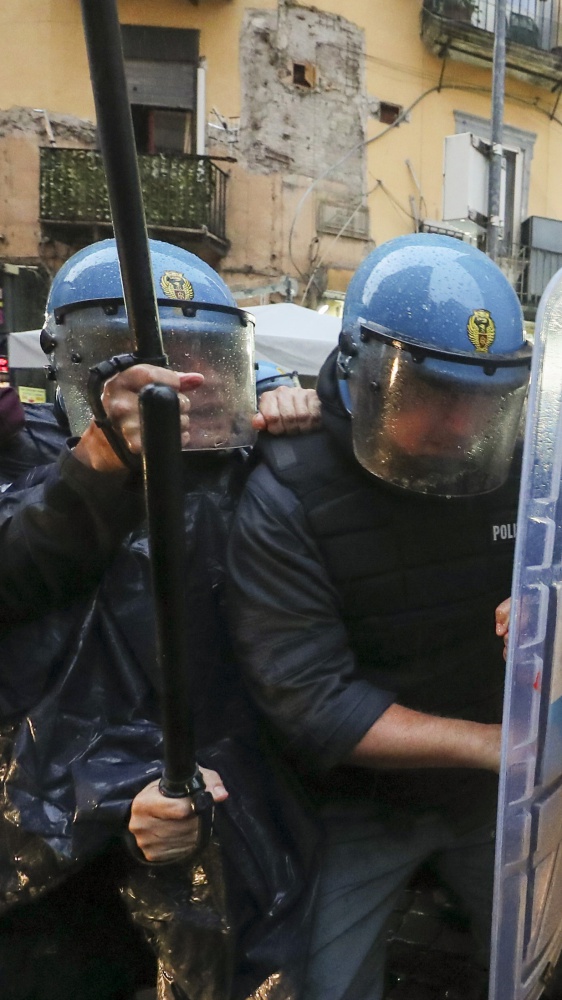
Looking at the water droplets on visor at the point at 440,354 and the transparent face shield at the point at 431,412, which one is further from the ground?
the water droplets on visor at the point at 440,354

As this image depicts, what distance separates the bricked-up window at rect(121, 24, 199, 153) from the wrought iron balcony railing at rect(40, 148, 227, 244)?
62cm

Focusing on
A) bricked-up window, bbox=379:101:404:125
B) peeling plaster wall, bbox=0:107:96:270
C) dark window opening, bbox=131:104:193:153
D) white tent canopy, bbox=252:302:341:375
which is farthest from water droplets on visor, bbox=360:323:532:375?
bricked-up window, bbox=379:101:404:125

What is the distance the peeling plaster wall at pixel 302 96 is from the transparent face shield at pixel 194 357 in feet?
35.1

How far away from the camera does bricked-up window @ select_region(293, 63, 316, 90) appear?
37.4ft

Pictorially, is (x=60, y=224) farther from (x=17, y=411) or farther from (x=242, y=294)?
(x=17, y=411)

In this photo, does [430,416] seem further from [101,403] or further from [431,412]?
[101,403]

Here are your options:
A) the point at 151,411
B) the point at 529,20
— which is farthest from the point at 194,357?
the point at 529,20

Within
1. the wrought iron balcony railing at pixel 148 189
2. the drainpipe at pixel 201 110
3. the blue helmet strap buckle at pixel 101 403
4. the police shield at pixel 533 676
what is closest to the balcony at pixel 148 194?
the wrought iron balcony railing at pixel 148 189

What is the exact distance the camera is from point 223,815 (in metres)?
1.30

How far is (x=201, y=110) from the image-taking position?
11.1 meters

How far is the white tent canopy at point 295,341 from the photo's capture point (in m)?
6.32

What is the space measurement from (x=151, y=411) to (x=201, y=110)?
38.0 ft

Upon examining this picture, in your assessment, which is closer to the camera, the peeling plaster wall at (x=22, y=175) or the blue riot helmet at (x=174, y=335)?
the blue riot helmet at (x=174, y=335)

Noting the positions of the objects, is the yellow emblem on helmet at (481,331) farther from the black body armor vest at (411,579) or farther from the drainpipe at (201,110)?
the drainpipe at (201,110)
